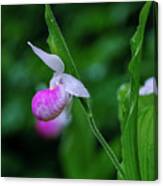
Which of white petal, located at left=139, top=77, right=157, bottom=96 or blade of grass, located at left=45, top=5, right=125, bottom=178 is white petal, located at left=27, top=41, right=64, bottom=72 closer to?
blade of grass, located at left=45, top=5, right=125, bottom=178

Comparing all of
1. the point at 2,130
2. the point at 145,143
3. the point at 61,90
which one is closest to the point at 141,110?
the point at 145,143

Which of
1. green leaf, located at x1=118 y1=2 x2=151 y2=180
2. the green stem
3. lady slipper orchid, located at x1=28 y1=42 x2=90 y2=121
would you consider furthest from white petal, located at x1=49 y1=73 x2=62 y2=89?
green leaf, located at x1=118 y1=2 x2=151 y2=180

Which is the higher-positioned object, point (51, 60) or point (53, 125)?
point (51, 60)

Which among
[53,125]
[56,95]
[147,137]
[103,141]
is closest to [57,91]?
[56,95]

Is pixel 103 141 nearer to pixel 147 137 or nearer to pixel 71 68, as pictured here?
pixel 147 137

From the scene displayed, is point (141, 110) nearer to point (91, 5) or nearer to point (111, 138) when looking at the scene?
point (111, 138)

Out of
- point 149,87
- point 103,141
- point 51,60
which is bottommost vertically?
point 103,141
